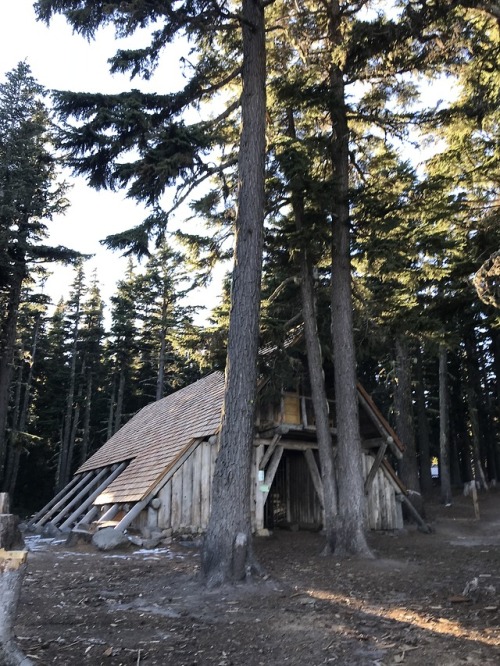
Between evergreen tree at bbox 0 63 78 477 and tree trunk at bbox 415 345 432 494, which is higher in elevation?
evergreen tree at bbox 0 63 78 477

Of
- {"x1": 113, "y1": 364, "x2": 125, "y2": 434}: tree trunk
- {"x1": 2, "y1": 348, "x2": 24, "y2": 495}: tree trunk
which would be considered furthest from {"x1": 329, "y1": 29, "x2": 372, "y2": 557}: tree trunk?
{"x1": 113, "y1": 364, "x2": 125, "y2": 434}: tree trunk

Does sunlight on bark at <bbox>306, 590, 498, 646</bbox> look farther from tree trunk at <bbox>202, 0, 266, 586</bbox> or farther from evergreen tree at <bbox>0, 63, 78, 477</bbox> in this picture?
evergreen tree at <bbox>0, 63, 78, 477</bbox>

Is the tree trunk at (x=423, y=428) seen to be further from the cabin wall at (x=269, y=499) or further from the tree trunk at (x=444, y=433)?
the cabin wall at (x=269, y=499)

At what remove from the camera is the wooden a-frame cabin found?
47.7 feet

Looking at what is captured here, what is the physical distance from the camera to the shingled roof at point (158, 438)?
49.8 feet

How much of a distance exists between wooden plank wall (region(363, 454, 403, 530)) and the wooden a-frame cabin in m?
0.03

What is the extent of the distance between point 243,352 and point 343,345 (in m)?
3.79

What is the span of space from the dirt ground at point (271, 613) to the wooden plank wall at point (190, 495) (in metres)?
3.16

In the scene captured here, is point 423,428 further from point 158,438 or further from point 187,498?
point 187,498

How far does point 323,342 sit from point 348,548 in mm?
5732

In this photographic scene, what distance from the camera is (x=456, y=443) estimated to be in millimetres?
39062

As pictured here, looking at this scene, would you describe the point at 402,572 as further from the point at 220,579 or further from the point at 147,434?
the point at 147,434

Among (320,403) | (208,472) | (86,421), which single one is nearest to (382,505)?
Answer: (208,472)

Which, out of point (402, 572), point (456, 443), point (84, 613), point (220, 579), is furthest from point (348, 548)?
point (456, 443)
